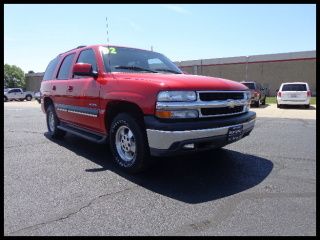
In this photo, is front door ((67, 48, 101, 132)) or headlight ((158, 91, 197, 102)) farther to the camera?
front door ((67, 48, 101, 132))

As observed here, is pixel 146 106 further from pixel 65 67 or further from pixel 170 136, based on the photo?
pixel 65 67

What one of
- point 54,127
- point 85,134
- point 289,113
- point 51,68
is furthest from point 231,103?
point 289,113

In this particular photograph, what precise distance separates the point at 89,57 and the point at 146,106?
7.13 ft

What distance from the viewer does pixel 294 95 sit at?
58.1 ft

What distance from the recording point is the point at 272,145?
21.8ft

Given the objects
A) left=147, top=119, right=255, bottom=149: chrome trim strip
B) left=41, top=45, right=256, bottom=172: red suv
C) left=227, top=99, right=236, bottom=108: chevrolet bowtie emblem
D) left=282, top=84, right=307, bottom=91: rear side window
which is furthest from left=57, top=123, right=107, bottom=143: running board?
left=282, top=84, right=307, bottom=91: rear side window

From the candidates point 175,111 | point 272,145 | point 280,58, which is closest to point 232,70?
point 280,58

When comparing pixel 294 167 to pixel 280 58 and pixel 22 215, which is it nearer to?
pixel 22 215

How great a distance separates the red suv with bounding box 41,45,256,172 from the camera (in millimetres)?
4020

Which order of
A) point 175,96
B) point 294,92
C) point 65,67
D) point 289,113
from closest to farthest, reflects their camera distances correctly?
1. point 175,96
2. point 65,67
3. point 289,113
4. point 294,92

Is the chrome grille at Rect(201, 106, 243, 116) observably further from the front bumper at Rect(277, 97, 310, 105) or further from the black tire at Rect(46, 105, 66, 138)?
the front bumper at Rect(277, 97, 310, 105)

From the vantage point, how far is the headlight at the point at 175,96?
400 cm

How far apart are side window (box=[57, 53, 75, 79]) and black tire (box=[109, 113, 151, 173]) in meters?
2.33

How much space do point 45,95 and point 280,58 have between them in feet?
111
